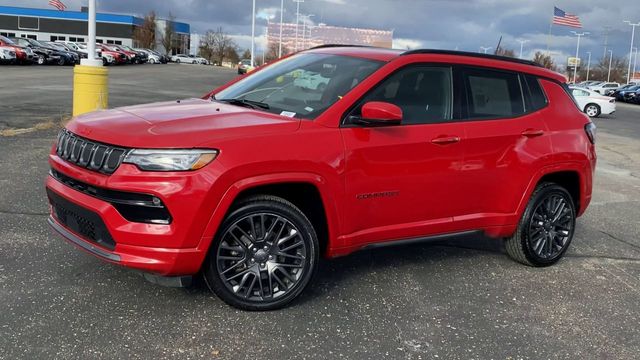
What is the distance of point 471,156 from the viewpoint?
183 inches

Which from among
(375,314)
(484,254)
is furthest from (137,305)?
(484,254)

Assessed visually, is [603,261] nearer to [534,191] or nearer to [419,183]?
[534,191]

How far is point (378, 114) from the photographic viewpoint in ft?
13.1

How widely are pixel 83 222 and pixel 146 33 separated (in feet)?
308

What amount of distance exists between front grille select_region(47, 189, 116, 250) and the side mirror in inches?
68.8

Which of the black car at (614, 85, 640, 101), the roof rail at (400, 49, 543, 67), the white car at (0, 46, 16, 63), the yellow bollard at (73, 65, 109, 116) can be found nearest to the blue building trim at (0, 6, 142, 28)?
the white car at (0, 46, 16, 63)

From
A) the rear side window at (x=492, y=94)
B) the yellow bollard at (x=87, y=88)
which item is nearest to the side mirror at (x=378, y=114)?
the rear side window at (x=492, y=94)

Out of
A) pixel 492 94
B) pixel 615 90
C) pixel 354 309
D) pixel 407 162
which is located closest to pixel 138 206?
pixel 354 309

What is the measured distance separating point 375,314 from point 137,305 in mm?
1576

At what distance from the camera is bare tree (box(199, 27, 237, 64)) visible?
108 m

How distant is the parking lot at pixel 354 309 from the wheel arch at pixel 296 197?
1.73 ft

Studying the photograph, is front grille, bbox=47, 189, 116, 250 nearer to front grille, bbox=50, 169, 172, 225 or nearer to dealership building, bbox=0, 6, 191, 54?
front grille, bbox=50, 169, 172, 225

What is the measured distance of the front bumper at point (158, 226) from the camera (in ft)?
11.4

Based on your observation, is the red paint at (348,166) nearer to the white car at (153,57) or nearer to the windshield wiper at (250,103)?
the windshield wiper at (250,103)
